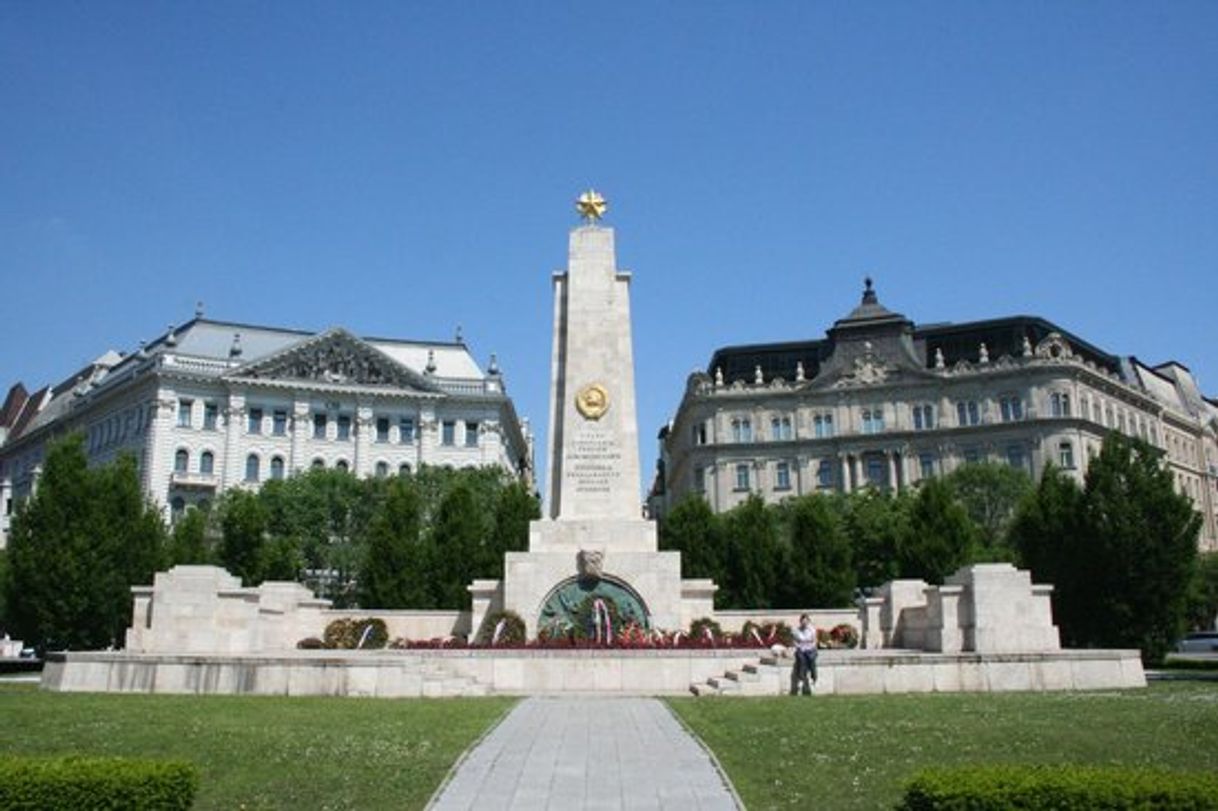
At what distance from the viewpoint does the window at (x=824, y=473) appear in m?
97.1

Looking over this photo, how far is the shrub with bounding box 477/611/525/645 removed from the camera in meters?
26.8

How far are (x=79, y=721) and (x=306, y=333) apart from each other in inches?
3465

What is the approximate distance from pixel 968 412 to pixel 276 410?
2444 inches

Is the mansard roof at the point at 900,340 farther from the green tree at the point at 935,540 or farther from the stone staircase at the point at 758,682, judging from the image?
the stone staircase at the point at 758,682

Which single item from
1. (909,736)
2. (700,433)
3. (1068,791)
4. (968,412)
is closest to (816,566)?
(909,736)

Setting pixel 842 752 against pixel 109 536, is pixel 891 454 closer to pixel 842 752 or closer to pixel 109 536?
pixel 109 536

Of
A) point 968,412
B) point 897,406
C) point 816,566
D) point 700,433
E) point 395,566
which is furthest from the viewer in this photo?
point 700,433

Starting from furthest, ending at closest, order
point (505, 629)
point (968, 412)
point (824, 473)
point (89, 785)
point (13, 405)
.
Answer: point (13, 405), point (824, 473), point (968, 412), point (505, 629), point (89, 785)

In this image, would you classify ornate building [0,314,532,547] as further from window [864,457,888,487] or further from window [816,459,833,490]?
window [864,457,888,487]


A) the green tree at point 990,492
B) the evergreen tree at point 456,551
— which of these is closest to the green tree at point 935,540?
the evergreen tree at point 456,551

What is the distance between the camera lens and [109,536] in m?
37.9

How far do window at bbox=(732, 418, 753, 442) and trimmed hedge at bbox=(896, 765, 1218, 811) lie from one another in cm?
9297

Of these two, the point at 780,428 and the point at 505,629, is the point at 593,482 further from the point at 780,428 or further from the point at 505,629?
the point at 780,428

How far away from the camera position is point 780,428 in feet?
326
